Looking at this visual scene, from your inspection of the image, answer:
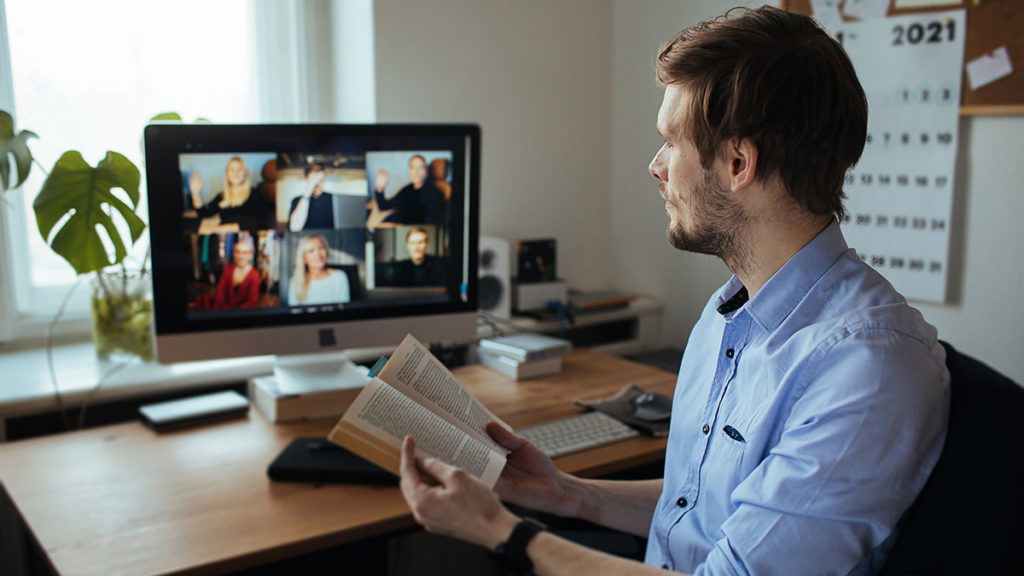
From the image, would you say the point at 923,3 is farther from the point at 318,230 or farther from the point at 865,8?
the point at 318,230

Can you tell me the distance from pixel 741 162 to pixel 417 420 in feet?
1.69

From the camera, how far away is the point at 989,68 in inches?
70.6

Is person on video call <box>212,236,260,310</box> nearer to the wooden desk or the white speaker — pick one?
the wooden desk

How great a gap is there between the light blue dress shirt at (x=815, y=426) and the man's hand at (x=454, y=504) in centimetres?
24

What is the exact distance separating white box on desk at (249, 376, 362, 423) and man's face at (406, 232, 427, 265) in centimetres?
30

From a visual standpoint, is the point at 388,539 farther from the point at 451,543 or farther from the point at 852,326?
the point at 852,326

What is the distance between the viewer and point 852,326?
0.95 metres

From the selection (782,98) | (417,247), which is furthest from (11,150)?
(782,98)

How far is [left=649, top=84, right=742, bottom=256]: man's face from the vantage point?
109 centimetres

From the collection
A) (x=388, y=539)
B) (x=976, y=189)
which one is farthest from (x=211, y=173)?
(x=976, y=189)

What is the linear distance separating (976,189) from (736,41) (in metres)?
1.11

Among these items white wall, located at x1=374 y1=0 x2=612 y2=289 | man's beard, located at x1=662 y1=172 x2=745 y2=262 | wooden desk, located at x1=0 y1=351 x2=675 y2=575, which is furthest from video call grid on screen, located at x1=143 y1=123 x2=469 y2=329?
man's beard, located at x1=662 y1=172 x2=745 y2=262

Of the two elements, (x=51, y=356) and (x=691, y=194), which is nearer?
(x=691, y=194)

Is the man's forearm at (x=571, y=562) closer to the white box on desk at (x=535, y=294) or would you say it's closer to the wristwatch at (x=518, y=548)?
the wristwatch at (x=518, y=548)
